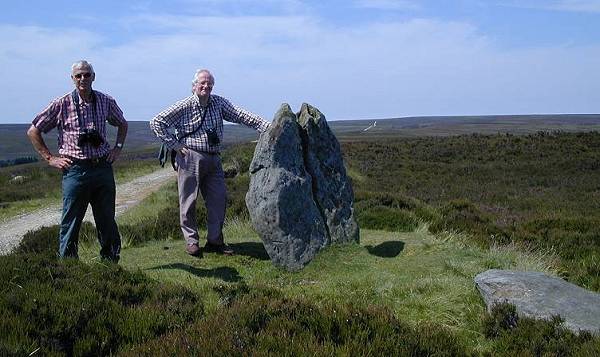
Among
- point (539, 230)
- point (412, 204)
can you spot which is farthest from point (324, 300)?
point (539, 230)

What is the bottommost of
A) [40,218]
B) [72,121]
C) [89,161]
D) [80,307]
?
[40,218]

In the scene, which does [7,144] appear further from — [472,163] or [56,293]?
[56,293]

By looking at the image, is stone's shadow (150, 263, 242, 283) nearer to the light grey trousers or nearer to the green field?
the green field

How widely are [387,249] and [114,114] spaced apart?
4.38 metres

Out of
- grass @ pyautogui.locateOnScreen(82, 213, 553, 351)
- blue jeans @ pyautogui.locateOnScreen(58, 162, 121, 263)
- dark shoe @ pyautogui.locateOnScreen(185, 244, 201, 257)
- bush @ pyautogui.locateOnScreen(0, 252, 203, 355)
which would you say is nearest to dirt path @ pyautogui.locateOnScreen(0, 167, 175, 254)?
dark shoe @ pyautogui.locateOnScreen(185, 244, 201, 257)

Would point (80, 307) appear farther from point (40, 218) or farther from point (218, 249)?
point (40, 218)

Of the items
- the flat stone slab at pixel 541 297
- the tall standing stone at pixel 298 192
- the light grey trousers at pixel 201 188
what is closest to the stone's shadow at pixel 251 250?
the light grey trousers at pixel 201 188

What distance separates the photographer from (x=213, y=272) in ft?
27.4

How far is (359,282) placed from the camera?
7535 mm

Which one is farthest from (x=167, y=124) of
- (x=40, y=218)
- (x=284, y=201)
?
(x=40, y=218)

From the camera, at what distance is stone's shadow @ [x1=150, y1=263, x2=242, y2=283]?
8141mm

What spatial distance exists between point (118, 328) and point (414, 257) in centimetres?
467

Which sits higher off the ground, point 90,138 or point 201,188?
point 90,138

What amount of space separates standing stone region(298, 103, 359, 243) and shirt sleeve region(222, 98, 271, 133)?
0.61 m
